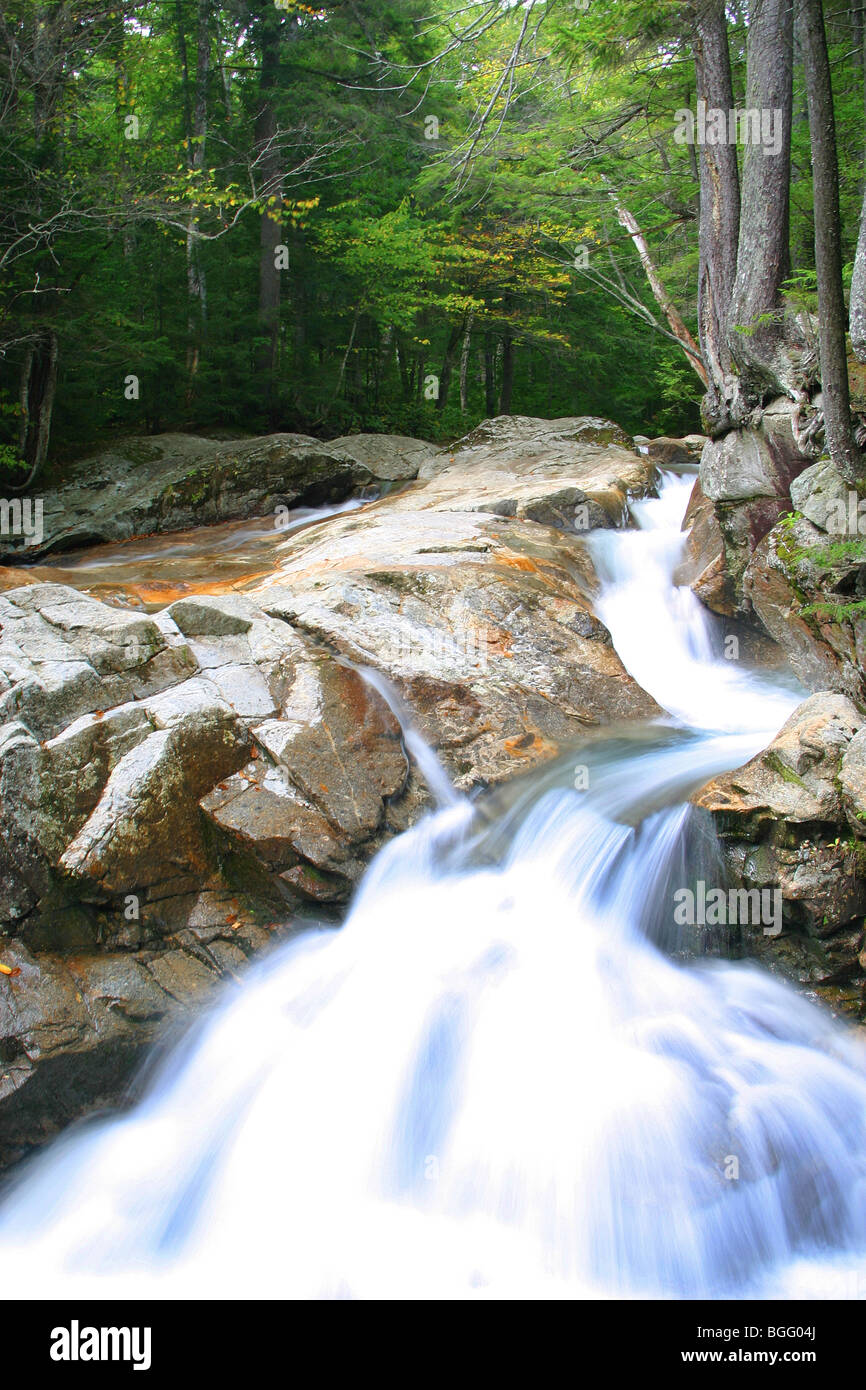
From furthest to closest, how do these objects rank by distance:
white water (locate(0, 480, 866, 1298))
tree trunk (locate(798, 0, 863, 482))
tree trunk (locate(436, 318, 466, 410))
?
tree trunk (locate(436, 318, 466, 410)) < tree trunk (locate(798, 0, 863, 482)) < white water (locate(0, 480, 866, 1298))

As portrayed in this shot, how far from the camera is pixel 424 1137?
445 centimetres

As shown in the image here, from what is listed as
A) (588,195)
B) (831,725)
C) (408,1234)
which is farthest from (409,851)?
(588,195)

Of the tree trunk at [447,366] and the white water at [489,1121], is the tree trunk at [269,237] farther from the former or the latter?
Answer: the white water at [489,1121]

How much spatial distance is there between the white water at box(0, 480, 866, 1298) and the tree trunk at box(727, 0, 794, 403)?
14.2ft

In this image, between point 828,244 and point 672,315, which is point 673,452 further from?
point 828,244

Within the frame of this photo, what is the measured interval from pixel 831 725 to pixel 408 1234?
11.8 ft

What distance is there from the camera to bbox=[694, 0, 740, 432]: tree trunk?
27.3ft

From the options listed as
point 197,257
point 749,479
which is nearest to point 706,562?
point 749,479

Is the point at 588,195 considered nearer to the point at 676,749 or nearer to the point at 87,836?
the point at 676,749

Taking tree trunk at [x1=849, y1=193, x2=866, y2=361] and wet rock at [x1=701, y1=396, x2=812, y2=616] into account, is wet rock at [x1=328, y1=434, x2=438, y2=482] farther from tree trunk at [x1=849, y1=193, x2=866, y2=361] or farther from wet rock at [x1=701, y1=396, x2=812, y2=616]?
tree trunk at [x1=849, y1=193, x2=866, y2=361]

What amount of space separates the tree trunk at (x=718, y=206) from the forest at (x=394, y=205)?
0.03 m

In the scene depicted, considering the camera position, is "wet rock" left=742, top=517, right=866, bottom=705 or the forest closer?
"wet rock" left=742, top=517, right=866, bottom=705

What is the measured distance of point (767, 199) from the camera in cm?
743

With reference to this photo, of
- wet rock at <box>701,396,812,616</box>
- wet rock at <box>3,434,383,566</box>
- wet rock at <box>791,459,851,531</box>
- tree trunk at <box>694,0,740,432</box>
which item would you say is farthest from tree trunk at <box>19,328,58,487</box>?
wet rock at <box>791,459,851,531</box>
